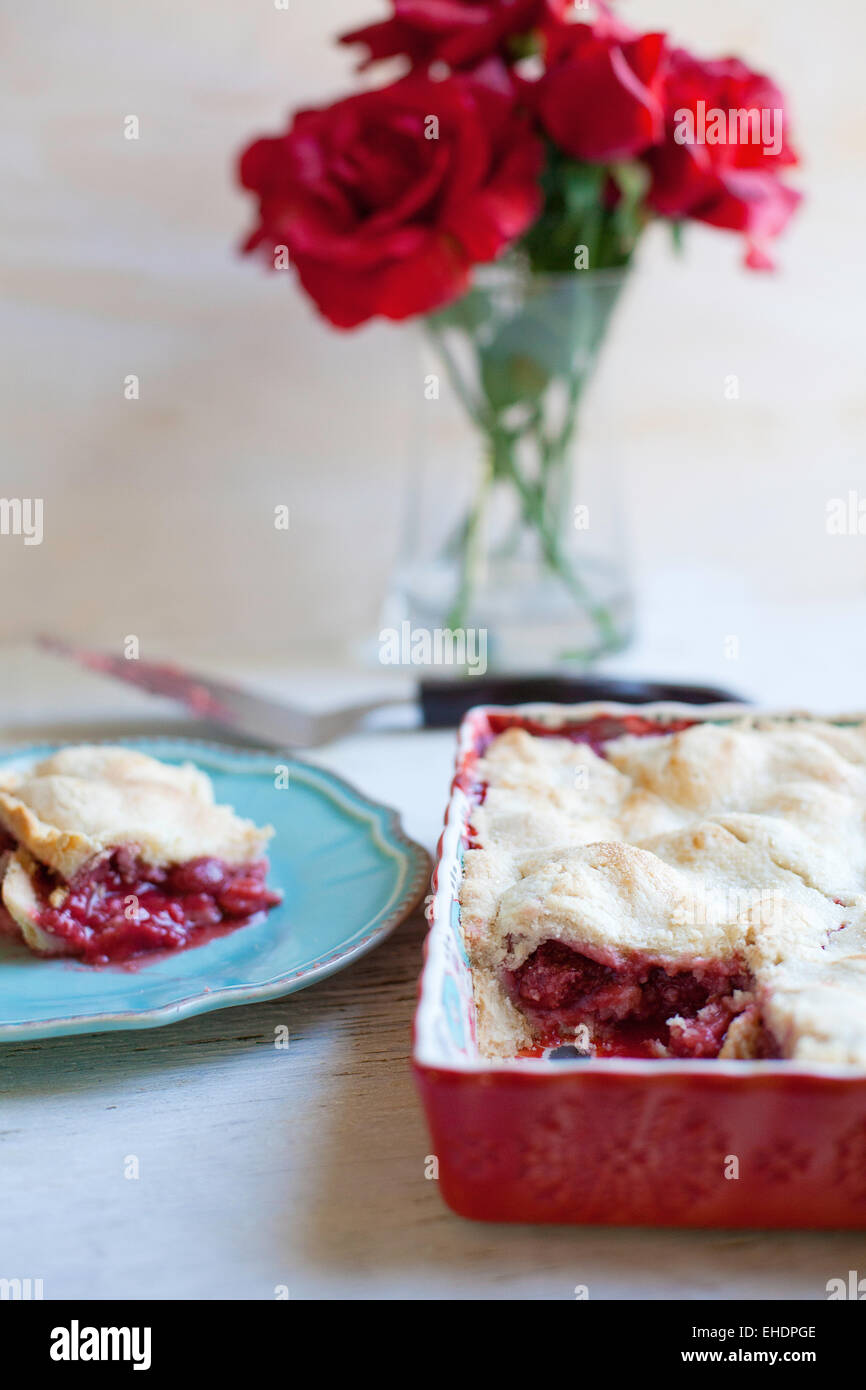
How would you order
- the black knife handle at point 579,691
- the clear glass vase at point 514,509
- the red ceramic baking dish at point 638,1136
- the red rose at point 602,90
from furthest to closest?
the clear glass vase at point 514,509 → the black knife handle at point 579,691 → the red rose at point 602,90 → the red ceramic baking dish at point 638,1136

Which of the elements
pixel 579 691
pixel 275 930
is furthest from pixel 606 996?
pixel 579 691

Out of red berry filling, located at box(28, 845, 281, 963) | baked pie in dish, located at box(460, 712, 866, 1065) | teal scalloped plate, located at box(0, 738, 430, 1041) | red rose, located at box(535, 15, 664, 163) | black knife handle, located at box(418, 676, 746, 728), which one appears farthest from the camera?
black knife handle, located at box(418, 676, 746, 728)

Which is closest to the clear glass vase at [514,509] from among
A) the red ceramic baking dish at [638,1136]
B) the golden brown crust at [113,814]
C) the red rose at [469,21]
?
the red rose at [469,21]

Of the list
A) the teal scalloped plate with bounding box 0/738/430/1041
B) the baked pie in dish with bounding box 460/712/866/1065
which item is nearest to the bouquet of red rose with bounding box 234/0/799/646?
the teal scalloped plate with bounding box 0/738/430/1041

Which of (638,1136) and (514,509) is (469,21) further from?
(638,1136)

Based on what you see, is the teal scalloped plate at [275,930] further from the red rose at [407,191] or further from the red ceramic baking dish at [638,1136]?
the red rose at [407,191]

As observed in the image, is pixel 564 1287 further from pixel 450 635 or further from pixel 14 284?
pixel 14 284

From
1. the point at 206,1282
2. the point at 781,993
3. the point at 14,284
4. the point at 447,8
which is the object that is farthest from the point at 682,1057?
the point at 14,284

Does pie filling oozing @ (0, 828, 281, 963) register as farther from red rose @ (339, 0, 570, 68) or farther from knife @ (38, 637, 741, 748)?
red rose @ (339, 0, 570, 68)
